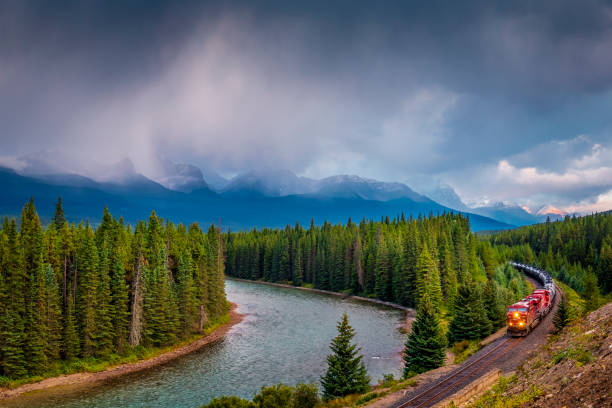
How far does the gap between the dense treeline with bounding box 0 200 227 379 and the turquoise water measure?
22.4 ft

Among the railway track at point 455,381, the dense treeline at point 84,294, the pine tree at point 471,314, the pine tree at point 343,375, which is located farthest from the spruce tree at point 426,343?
the dense treeline at point 84,294

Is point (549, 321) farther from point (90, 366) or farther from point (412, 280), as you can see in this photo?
point (90, 366)

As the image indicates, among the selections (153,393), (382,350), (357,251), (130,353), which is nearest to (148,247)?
(130,353)

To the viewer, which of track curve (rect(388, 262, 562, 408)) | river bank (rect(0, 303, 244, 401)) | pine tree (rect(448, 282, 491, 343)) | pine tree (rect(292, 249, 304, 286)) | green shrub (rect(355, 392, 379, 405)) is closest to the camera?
track curve (rect(388, 262, 562, 408))

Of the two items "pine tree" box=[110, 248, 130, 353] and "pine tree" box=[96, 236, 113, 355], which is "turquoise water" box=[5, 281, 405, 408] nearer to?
"pine tree" box=[96, 236, 113, 355]

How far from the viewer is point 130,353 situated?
5775cm

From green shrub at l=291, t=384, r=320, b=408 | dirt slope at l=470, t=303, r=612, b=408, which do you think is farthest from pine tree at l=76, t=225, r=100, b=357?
→ dirt slope at l=470, t=303, r=612, b=408

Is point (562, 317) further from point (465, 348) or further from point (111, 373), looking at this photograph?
point (111, 373)

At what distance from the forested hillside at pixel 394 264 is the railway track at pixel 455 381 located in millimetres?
12081

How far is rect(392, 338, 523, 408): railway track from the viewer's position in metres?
28.7

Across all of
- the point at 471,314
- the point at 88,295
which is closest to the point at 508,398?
the point at 471,314

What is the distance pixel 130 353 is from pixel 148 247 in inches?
786

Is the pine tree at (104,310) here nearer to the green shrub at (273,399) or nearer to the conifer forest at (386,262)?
the green shrub at (273,399)

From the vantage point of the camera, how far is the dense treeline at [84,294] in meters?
48.6
